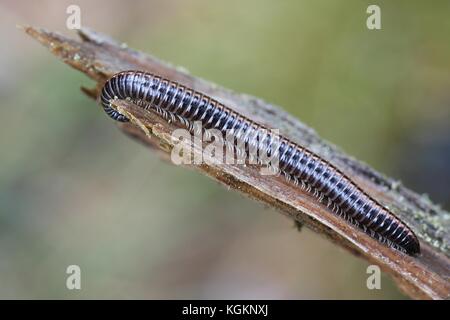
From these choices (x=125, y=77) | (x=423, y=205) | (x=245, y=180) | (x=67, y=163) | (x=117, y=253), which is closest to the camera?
(x=245, y=180)

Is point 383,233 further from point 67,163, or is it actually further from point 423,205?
point 67,163

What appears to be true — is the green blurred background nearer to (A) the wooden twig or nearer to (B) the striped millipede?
(A) the wooden twig

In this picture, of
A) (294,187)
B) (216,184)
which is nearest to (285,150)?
(294,187)

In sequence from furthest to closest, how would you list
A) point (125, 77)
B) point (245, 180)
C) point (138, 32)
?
point (138, 32), point (125, 77), point (245, 180)

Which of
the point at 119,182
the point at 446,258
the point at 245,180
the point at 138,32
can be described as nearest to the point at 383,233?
the point at 446,258

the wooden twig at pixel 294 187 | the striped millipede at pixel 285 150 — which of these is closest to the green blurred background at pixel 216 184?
the wooden twig at pixel 294 187

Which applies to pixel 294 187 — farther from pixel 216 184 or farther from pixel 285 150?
pixel 216 184

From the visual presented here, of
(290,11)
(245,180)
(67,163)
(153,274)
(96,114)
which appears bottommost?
(245,180)

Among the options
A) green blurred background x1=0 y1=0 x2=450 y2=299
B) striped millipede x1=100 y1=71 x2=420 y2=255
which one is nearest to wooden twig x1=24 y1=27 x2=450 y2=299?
→ striped millipede x1=100 y1=71 x2=420 y2=255
